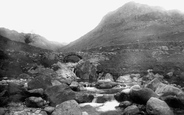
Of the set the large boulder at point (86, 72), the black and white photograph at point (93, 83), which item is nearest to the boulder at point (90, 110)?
the black and white photograph at point (93, 83)

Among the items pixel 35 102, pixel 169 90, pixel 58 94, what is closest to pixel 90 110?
pixel 58 94

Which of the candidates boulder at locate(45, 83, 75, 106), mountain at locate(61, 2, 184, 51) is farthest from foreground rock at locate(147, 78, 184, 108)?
mountain at locate(61, 2, 184, 51)

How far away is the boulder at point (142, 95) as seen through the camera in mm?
16891

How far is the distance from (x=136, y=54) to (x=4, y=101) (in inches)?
1791

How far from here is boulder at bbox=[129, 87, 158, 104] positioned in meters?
16.9

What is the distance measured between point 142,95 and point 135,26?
137925 mm

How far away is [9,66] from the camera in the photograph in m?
35.0

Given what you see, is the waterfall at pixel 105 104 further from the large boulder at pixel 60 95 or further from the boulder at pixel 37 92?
the boulder at pixel 37 92

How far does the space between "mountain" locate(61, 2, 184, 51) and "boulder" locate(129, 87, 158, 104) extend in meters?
89.4

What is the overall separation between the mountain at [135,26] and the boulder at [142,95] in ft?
293

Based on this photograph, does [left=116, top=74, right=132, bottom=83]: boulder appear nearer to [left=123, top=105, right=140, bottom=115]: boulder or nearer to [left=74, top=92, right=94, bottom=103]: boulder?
[left=74, top=92, right=94, bottom=103]: boulder

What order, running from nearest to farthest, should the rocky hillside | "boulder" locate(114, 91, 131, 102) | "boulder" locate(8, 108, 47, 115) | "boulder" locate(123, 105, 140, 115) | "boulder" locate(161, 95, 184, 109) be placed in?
"boulder" locate(123, 105, 140, 115) → "boulder" locate(8, 108, 47, 115) → "boulder" locate(161, 95, 184, 109) → "boulder" locate(114, 91, 131, 102) → the rocky hillside

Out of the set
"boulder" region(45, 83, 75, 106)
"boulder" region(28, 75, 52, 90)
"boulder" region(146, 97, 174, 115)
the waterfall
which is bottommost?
the waterfall

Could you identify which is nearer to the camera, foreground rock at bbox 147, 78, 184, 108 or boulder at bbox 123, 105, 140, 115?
boulder at bbox 123, 105, 140, 115
